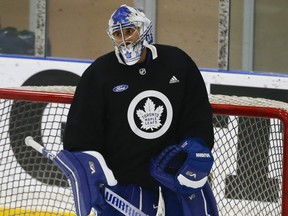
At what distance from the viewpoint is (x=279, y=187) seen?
371 cm

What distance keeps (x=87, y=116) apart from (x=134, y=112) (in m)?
0.15

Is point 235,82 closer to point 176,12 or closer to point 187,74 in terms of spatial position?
point 176,12

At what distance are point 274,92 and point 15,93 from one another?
68.3 inches

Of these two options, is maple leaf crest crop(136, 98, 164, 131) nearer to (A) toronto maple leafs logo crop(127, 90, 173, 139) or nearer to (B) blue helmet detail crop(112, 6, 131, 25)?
(A) toronto maple leafs logo crop(127, 90, 173, 139)

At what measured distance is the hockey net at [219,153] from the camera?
3.70 metres

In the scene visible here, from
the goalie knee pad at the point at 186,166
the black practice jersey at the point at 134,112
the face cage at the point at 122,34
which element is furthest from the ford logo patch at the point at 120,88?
the goalie knee pad at the point at 186,166

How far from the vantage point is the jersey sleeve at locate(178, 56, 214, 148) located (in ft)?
10.2

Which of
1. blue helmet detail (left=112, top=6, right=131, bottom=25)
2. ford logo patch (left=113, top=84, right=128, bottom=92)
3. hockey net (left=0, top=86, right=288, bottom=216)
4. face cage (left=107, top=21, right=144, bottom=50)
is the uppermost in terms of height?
blue helmet detail (left=112, top=6, right=131, bottom=25)

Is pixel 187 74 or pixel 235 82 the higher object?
pixel 187 74

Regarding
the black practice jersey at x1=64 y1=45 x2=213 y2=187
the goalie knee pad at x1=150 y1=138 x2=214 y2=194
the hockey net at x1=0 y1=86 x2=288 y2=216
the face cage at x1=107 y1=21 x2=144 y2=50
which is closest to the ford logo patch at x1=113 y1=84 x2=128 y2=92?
the black practice jersey at x1=64 y1=45 x2=213 y2=187

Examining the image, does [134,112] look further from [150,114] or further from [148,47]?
[148,47]

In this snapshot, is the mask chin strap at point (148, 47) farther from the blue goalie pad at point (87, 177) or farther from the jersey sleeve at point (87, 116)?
the blue goalie pad at point (87, 177)

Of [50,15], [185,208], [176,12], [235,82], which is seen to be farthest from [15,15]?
[185,208]

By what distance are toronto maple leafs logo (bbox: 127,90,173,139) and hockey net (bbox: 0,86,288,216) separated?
59 centimetres
